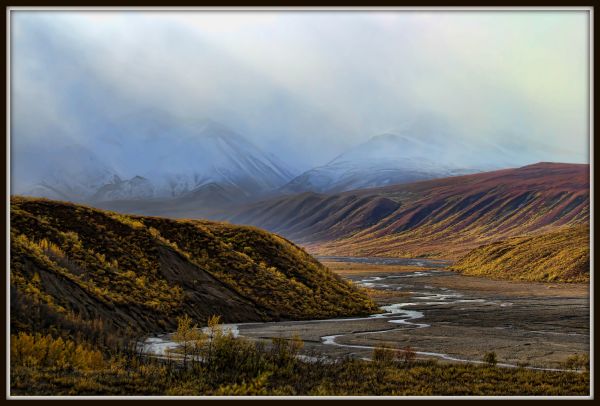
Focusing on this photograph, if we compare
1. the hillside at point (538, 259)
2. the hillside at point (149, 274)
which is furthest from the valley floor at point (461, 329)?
the hillside at point (538, 259)

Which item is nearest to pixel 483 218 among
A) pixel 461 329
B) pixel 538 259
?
pixel 538 259

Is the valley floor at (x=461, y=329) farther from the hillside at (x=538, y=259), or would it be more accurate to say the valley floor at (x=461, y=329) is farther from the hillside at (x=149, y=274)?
the hillside at (x=538, y=259)

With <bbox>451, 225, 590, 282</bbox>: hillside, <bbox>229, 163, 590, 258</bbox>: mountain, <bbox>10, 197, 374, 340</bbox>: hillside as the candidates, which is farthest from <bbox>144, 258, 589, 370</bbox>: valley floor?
<bbox>229, 163, 590, 258</bbox>: mountain

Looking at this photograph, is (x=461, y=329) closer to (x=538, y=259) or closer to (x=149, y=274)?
(x=149, y=274)

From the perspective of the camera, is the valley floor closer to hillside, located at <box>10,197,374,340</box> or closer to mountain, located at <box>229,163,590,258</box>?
hillside, located at <box>10,197,374,340</box>

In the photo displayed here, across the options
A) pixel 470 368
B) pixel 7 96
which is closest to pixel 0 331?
pixel 7 96

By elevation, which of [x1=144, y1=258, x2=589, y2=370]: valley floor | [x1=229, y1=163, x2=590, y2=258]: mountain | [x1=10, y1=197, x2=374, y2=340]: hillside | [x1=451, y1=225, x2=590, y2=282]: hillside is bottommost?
[x1=144, y1=258, x2=589, y2=370]: valley floor
